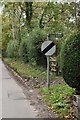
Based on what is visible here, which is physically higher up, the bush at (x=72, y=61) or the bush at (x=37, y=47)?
the bush at (x=72, y=61)

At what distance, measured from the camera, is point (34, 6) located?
29.8m

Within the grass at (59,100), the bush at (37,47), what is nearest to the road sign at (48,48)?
the grass at (59,100)

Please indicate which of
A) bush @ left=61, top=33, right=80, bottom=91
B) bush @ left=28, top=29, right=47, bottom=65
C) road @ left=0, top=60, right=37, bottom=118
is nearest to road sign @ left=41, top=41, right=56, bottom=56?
road @ left=0, top=60, right=37, bottom=118

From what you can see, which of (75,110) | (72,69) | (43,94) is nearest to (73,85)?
(72,69)

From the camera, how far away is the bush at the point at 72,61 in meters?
8.61

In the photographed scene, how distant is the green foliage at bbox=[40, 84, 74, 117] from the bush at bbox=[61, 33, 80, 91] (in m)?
0.62

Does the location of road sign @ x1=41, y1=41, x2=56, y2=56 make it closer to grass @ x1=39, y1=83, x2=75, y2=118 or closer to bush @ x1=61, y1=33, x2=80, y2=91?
grass @ x1=39, y1=83, x2=75, y2=118

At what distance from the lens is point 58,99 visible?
960cm

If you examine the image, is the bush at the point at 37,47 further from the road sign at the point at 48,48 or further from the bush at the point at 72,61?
the bush at the point at 72,61

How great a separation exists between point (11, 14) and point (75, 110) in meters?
26.6

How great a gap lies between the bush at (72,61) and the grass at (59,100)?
2.02 ft

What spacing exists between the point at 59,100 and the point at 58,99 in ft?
0.47

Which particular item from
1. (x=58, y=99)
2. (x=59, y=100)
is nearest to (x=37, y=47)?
(x=58, y=99)

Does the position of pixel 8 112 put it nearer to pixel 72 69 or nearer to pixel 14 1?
pixel 72 69
